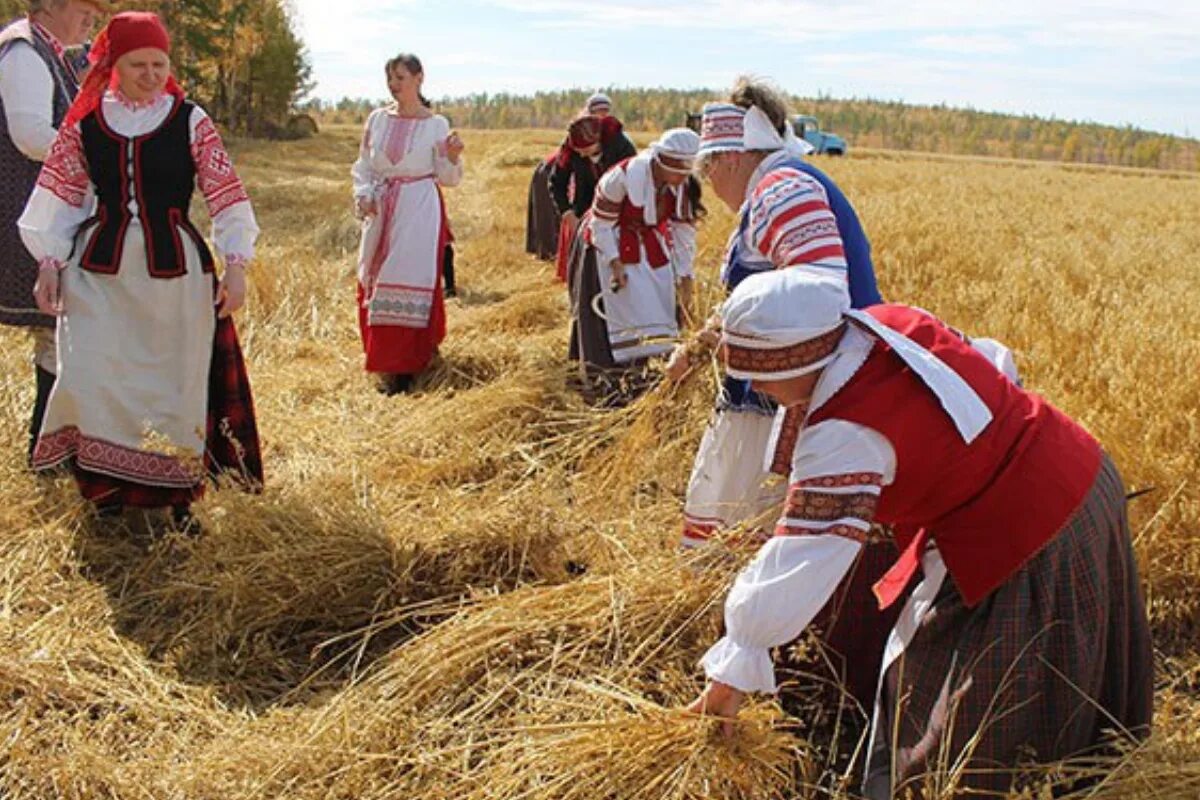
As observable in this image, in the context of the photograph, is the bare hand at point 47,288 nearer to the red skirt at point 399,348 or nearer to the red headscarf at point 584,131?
the red skirt at point 399,348

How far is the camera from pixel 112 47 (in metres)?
3.30

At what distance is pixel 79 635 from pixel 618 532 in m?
1.49

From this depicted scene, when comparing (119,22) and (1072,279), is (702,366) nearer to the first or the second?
(119,22)

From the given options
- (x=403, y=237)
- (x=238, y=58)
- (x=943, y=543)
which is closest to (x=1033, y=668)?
(x=943, y=543)

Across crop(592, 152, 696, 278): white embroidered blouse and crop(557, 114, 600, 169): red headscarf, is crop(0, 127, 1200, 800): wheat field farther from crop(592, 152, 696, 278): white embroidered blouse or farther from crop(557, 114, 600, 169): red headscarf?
crop(557, 114, 600, 169): red headscarf

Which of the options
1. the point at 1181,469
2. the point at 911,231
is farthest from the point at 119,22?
the point at 911,231

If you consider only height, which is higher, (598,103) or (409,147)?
(598,103)

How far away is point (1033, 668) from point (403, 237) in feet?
14.2

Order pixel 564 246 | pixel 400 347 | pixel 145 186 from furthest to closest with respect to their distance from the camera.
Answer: pixel 564 246
pixel 400 347
pixel 145 186

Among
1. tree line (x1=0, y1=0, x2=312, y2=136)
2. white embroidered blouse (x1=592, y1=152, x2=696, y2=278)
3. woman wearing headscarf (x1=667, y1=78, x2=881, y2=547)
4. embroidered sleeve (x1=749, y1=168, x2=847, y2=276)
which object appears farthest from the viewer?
tree line (x1=0, y1=0, x2=312, y2=136)

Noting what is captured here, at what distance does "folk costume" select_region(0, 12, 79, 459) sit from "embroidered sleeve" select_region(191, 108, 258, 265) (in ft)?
2.03

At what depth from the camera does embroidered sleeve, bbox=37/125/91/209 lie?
134 inches

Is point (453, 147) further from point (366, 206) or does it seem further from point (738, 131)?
point (738, 131)

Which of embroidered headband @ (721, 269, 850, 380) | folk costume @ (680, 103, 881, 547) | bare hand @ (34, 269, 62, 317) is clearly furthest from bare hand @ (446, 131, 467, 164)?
embroidered headband @ (721, 269, 850, 380)
